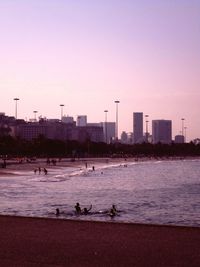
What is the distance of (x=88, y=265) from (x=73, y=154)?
487 feet

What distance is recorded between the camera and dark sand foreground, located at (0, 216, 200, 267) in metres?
11.0

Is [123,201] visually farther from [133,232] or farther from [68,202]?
[133,232]

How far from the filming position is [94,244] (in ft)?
43.1

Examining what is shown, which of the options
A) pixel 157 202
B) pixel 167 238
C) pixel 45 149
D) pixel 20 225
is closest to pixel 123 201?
pixel 157 202

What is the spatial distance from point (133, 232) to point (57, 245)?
3.31 m

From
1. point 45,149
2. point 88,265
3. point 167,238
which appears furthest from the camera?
point 45,149

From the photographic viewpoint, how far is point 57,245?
12969mm

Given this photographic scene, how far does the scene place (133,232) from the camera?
15.6 metres

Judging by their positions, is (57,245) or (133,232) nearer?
(57,245)

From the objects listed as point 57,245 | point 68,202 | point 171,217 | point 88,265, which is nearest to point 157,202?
point 68,202

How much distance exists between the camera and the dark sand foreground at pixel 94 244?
36.0 feet

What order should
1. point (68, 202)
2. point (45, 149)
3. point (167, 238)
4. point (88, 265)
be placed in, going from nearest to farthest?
point (88, 265)
point (167, 238)
point (68, 202)
point (45, 149)

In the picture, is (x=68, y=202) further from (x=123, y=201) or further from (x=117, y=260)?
(x=117, y=260)

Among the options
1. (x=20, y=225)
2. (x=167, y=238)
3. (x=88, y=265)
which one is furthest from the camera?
(x=20, y=225)
